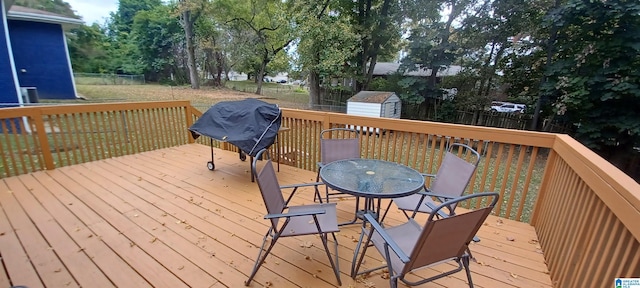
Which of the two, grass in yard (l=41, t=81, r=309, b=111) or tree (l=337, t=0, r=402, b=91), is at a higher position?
tree (l=337, t=0, r=402, b=91)

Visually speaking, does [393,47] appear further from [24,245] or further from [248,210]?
[24,245]

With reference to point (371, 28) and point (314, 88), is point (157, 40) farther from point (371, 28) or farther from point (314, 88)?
point (371, 28)

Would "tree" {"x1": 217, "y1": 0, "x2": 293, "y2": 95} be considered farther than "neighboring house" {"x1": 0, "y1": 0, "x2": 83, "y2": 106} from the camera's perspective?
Yes

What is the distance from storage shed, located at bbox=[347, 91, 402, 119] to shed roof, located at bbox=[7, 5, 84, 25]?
9.07m

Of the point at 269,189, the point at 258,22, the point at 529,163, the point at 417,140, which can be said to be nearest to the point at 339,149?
the point at 417,140

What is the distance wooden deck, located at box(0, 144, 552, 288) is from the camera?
75.0 inches

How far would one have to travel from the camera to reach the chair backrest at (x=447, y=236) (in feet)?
4.43

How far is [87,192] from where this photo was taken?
3.15 meters

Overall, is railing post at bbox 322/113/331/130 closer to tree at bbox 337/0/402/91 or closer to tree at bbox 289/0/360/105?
tree at bbox 289/0/360/105

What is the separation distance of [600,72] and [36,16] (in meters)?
15.1

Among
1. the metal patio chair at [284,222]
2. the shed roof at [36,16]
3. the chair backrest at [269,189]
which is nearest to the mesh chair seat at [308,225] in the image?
the metal patio chair at [284,222]

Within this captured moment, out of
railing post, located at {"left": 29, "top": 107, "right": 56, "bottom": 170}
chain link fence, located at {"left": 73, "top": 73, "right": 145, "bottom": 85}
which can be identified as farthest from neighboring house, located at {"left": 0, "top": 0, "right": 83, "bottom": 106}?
chain link fence, located at {"left": 73, "top": 73, "right": 145, "bottom": 85}

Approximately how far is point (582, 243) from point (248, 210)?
2690 mm

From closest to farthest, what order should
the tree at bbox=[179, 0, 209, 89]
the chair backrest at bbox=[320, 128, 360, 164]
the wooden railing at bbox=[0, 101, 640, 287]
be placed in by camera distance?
the wooden railing at bbox=[0, 101, 640, 287]
the chair backrest at bbox=[320, 128, 360, 164]
the tree at bbox=[179, 0, 209, 89]
